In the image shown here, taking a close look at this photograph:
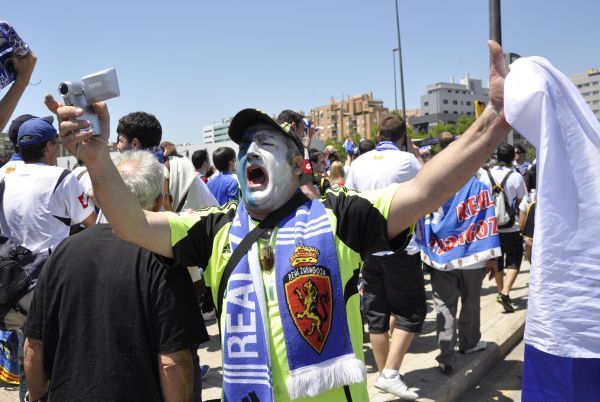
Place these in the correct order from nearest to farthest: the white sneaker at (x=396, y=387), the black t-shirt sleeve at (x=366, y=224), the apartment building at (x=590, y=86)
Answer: the black t-shirt sleeve at (x=366, y=224) < the white sneaker at (x=396, y=387) < the apartment building at (x=590, y=86)

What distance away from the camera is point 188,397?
2.12 meters

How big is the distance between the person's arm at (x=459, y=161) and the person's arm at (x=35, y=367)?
5.33 ft

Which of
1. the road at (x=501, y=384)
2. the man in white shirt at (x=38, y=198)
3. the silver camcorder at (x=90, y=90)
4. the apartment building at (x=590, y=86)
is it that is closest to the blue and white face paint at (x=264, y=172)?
the silver camcorder at (x=90, y=90)

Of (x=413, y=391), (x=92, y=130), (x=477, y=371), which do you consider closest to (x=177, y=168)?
(x=92, y=130)

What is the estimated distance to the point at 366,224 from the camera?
1957 mm

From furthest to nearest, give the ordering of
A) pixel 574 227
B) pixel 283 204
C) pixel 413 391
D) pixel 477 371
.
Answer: pixel 477 371 < pixel 413 391 < pixel 283 204 < pixel 574 227

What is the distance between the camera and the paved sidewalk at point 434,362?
4.28 m

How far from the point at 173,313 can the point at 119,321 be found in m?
0.23

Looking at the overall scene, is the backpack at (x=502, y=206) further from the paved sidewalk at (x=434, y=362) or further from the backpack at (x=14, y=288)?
the backpack at (x=14, y=288)

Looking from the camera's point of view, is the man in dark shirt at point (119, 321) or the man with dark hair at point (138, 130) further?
the man with dark hair at point (138, 130)

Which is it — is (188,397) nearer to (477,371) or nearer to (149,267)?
(149,267)

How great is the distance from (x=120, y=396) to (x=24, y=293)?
1596 mm

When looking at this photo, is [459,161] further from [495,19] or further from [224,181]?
[224,181]

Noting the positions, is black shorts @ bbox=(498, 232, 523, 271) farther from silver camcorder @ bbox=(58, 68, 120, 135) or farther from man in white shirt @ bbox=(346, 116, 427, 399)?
silver camcorder @ bbox=(58, 68, 120, 135)
